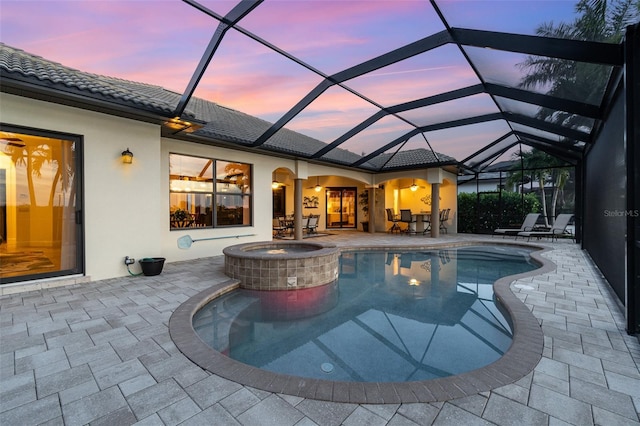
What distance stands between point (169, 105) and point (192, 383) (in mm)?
5527

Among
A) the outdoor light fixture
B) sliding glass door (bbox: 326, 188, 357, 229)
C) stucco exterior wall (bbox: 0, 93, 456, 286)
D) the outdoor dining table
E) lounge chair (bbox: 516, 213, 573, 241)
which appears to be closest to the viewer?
stucco exterior wall (bbox: 0, 93, 456, 286)

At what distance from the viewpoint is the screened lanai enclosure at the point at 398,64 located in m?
3.67

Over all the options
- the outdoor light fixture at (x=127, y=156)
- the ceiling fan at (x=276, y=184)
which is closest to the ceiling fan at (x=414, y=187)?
the ceiling fan at (x=276, y=184)

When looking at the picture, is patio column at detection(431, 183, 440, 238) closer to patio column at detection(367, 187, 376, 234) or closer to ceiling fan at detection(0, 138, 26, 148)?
patio column at detection(367, 187, 376, 234)

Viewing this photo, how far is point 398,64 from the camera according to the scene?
580 centimetres

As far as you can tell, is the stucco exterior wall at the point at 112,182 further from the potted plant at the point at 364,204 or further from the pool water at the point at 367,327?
the potted plant at the point at 364,204

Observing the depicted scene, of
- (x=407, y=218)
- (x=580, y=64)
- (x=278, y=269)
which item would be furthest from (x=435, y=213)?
(x=278, y=269)

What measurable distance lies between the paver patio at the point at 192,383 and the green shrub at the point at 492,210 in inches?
449

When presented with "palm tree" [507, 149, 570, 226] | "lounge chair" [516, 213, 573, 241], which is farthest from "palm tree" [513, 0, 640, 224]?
"palm tree" [507, 149, 570, 226]

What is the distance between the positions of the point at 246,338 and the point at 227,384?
1434 mm

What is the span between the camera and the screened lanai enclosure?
12.0 ft

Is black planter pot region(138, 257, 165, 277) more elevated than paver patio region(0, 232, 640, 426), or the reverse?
black planter pot region(138, 257, 165, 277)

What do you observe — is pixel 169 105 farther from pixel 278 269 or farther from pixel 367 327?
pixel 367 327

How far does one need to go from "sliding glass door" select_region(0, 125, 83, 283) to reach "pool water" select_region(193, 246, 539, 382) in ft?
9.96
